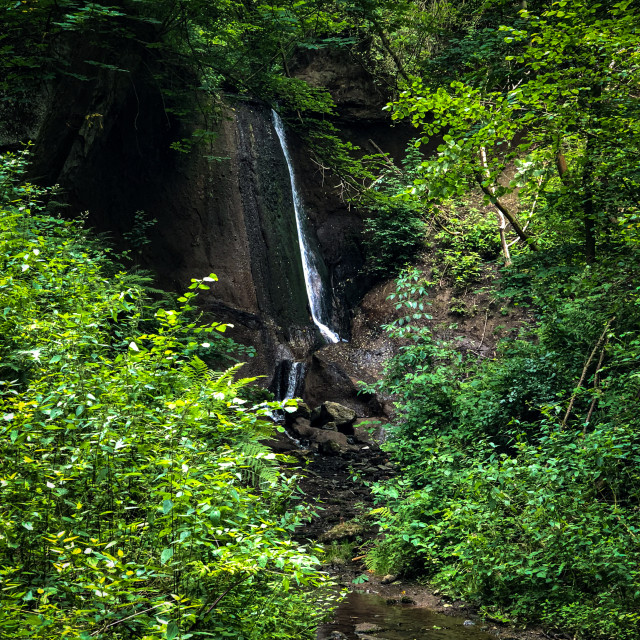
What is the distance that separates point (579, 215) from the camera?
7.46 metres

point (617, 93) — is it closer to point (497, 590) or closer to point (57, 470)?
point (497, 590)

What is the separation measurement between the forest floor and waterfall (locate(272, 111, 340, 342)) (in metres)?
5.50

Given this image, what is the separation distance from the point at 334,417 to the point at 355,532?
6180mm

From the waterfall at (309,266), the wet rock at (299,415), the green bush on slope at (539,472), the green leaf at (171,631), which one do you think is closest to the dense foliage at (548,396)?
the green bush on slope at (539,472)

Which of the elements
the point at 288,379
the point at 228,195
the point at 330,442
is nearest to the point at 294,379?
the point at 288,379

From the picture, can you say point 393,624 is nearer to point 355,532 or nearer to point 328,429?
point 355,532

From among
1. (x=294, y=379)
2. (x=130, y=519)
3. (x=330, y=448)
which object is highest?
(x=130, y=519)

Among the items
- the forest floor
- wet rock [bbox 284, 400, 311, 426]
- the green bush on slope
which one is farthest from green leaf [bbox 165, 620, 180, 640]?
wet rock [bbox 284, 400, 311, 426]

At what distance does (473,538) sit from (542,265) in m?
5.15

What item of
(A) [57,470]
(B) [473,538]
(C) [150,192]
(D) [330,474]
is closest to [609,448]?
(B) [473,538]

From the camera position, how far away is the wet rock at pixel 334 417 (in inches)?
522

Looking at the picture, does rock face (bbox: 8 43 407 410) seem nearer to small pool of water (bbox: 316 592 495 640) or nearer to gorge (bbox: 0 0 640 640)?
gorge (bbox: 0 0 640 640)

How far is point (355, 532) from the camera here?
7258 mm

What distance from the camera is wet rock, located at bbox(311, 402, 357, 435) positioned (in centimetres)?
1327
